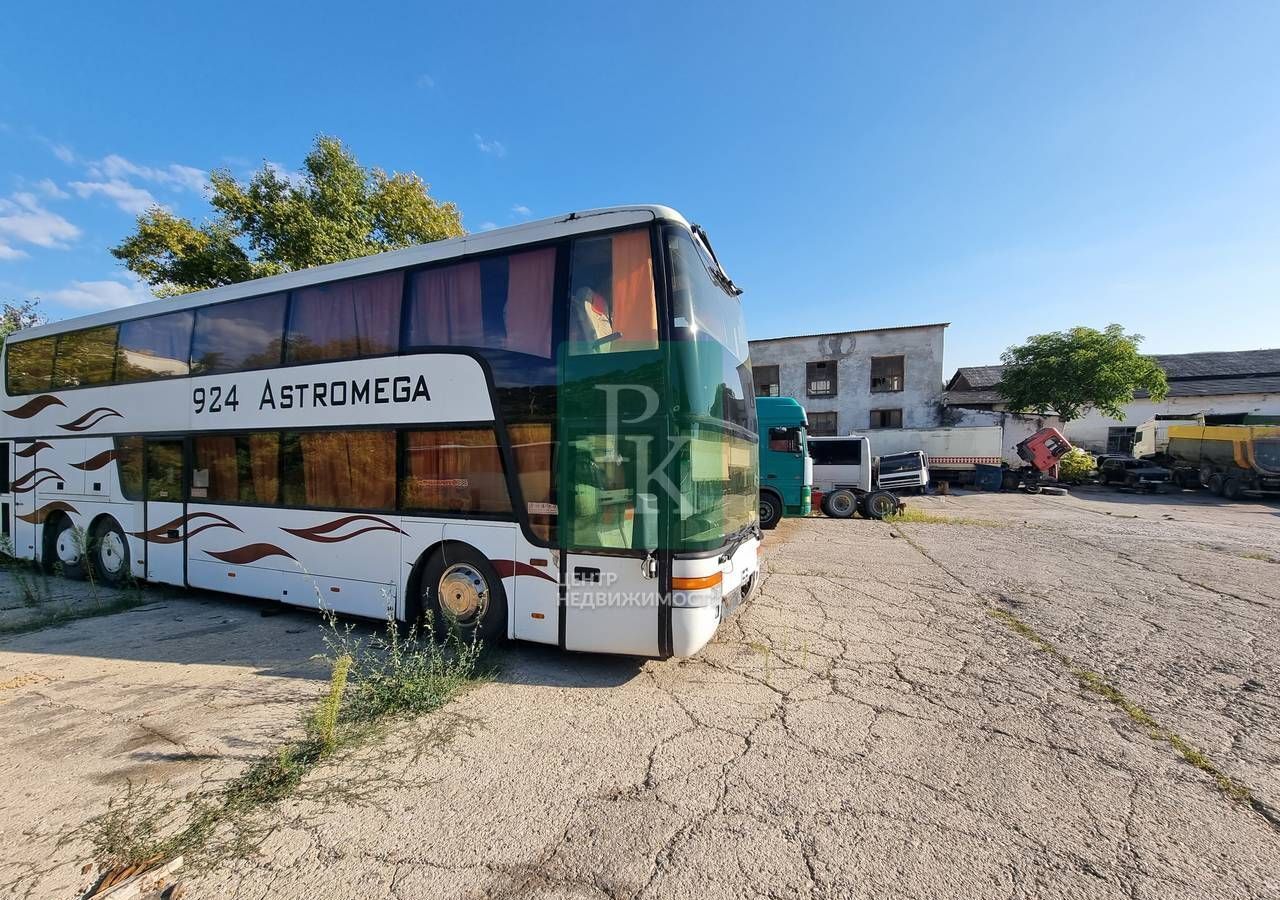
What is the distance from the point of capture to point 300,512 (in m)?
5.24

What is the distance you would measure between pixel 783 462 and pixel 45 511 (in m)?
13.4

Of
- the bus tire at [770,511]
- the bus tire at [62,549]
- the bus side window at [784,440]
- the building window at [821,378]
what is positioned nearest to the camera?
the bus tire at [62,549]

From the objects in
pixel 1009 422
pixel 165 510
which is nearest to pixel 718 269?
pixel 165 510

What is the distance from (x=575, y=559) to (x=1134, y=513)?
19.9 metres

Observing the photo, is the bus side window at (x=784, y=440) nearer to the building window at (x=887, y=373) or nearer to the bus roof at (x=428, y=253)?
the bus roof at (x=428, y=253)

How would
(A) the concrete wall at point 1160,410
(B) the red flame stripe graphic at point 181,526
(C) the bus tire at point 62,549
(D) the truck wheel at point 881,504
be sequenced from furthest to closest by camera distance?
1. (A) the concrete wall at point 1160,410
2. (D) the truck wheel at point 881,504
3. (C) the bus tire at point 62,549
4. (B) the red flame stripe graphic at point 181,526

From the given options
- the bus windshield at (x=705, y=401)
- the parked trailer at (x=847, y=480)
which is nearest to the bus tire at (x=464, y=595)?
the bus windshield at (x=705, y=401)

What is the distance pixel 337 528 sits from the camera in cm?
504

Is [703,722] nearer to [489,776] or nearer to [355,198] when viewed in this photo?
[489,776]

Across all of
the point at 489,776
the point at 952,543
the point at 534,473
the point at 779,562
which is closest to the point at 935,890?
the point at 489,776

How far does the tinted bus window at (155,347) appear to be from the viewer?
5949mm

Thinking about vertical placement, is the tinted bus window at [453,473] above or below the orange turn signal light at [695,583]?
above

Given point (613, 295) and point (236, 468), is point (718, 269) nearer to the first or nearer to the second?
point (613, 295)

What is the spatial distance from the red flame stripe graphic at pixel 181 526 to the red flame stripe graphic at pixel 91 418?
1.56m
